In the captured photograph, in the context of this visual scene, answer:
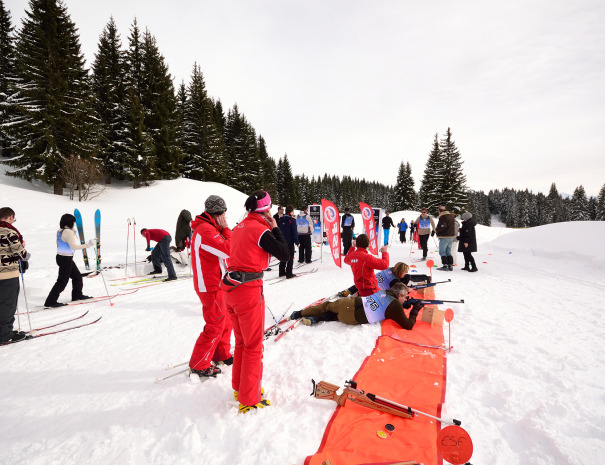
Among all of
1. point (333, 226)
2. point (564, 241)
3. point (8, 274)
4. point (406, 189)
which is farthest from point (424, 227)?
point (406, 189)

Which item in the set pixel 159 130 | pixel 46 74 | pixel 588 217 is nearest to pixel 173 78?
pixel 159 130

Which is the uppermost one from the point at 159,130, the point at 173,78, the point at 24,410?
the point at 173,78

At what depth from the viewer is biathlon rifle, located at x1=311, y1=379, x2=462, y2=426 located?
2495 mm

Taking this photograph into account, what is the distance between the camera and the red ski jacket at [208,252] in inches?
123

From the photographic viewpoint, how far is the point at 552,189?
7181cm

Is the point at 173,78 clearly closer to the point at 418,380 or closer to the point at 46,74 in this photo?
the point at 46,74

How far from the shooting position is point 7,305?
13.8 feet

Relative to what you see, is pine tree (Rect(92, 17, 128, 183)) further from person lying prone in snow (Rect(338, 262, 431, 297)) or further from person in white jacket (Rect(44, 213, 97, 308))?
person lying prone in snow (Rect(338, 262, 431, 297))

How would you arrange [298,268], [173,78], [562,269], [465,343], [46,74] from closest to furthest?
[465,343] → [562,269] → [298,268] → [46,74] → [173,78]

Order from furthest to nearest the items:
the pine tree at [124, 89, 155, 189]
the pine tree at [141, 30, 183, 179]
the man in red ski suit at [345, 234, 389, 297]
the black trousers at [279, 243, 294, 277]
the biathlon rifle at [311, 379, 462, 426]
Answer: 1. the pine tree at [141, 30, 183, 179]
2. the pine tree at [124, 89, 155, 189]
3. the black trousers at [279, 243, 294, 277]
4. the man in red ski suit at [345, 234, 389, 297]
5. the biathlon rifle at [311, 379, 462, 426]

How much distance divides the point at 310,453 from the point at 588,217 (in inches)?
3029

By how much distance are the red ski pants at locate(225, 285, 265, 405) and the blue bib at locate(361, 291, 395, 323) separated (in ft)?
7.57

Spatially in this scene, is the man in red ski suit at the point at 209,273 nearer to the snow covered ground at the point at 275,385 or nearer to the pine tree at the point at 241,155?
the snow covered ground at the point at 275,385

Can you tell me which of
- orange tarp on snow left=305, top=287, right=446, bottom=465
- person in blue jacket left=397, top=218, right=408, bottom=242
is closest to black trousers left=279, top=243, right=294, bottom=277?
orange tarp on snow left=305, top=287, right=446, bottom=465
